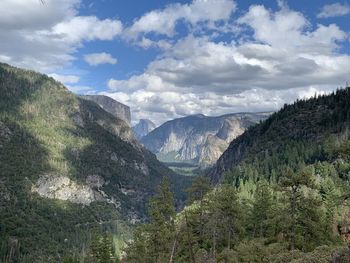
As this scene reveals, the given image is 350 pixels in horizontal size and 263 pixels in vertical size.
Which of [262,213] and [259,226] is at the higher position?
[262,213]

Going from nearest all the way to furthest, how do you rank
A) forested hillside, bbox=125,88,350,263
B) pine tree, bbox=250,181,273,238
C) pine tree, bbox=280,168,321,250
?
1. forested hillside, bbox=125,88,350,263
2. pine tree, bbox=280,168,321,250
3. pine tree, bbox=250,181,273,238

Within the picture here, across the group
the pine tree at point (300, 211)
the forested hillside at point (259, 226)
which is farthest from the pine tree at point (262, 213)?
the pine tree at point (300, 211)

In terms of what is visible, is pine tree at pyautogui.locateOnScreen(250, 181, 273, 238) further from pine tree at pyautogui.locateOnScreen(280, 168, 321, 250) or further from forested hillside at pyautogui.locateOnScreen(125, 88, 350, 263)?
pine tree at pyautogui.locateOnScreen(280, 168, 321, 250)

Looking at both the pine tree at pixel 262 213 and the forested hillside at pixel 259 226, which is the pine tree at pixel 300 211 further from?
the pine tree at pixel 262 213

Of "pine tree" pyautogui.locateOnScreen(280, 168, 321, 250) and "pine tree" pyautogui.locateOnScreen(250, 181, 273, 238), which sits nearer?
"pine tree" pyautogui.locateOnScreen(280, 168, 321, 250)

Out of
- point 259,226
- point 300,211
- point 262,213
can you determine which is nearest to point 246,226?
point 259,226

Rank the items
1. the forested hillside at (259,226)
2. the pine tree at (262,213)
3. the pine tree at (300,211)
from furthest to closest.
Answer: the pine tree at (262,213)
the pine tree at (300,211)
the forested hillside at (259,226)

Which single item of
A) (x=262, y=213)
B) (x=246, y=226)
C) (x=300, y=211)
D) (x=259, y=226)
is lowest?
(x=246, y=226)

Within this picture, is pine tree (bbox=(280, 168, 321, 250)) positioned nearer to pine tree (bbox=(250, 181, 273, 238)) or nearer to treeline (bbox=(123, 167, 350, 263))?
treeline (bbox=(123, 167, 350, 263))

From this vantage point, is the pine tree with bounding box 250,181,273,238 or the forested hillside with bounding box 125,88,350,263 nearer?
the forested hillside with bounding box 125,88,350,263

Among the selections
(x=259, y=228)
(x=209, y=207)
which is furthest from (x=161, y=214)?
(x=259, y=228)

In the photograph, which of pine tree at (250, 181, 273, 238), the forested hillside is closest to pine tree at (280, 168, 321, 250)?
the forested hillside

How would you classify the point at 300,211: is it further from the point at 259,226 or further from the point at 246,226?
the point at 246,226

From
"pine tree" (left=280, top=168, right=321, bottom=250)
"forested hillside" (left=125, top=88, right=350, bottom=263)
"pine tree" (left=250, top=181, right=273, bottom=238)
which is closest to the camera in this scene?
"forested hillside" (left=125, top=88, right=350, bottom=263)
